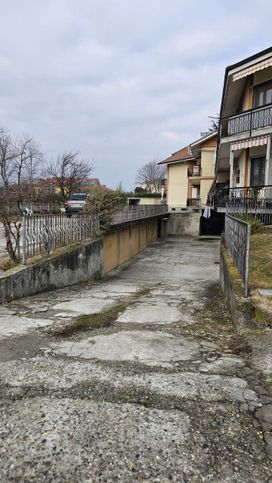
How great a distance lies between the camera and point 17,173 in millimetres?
25516

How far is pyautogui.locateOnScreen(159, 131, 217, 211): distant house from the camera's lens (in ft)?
104

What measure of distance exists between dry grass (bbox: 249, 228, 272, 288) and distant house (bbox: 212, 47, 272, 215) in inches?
171

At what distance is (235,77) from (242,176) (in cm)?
517

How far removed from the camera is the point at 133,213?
1839 cm

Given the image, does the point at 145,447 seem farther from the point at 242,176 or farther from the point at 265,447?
the point at 242,176

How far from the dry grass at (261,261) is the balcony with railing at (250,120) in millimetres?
6491

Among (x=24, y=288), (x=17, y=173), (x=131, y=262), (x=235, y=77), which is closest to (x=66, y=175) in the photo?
(x=17, y=173)

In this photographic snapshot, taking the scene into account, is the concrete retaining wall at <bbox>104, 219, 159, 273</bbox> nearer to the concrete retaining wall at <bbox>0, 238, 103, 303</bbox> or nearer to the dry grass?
the concrete retaining wall at <bbox>0, 238, 103, 303</bbox>

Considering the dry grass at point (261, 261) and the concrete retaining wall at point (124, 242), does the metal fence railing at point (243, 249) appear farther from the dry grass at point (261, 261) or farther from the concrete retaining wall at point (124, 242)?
the concrete retaining wall at point (124, 242)

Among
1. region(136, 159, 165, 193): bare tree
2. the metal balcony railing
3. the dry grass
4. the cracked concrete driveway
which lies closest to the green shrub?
the dry grass

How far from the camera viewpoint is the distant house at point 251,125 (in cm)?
1396

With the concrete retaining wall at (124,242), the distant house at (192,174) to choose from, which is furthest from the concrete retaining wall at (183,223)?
the concrete retaining wall at (124,242)

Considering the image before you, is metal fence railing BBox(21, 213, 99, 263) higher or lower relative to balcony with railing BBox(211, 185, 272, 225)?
lower

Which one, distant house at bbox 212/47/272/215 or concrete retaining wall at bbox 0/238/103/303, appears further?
distant house at bbox 212/47/272/215
